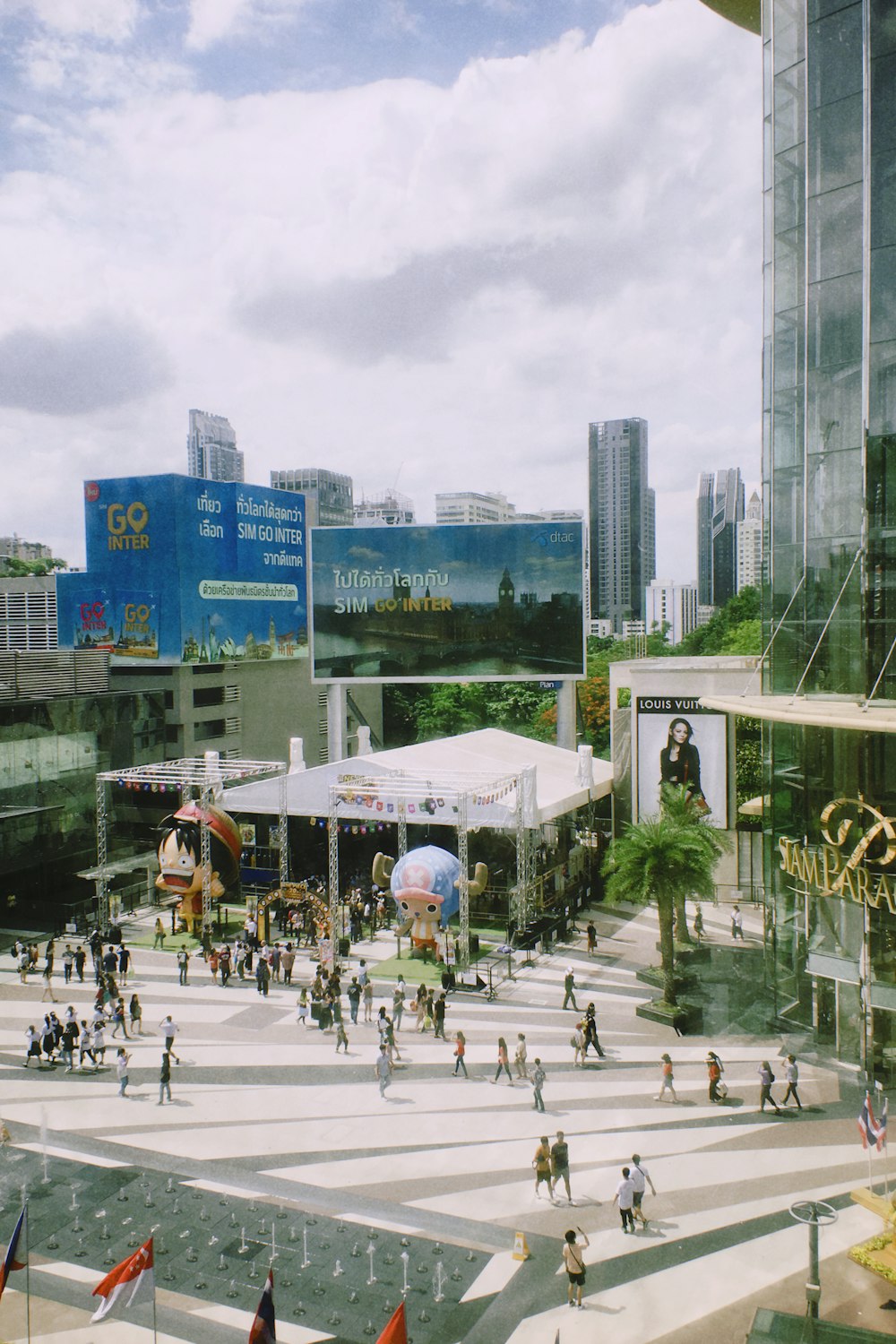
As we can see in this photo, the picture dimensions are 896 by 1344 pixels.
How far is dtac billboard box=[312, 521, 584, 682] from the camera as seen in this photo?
4234 centimetres

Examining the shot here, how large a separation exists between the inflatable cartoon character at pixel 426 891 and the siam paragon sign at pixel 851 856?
10.3 m

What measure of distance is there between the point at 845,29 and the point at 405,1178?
82.8 ft

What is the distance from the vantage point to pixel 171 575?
51562 millimetres

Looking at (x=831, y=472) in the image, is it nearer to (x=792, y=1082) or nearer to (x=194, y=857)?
(x=792, y=1082)

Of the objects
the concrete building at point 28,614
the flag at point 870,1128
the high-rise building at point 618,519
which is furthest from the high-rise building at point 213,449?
the flag at point 870,1128

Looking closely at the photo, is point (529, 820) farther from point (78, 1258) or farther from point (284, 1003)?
point (78, 1258)

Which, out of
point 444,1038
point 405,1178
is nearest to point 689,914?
point 444,1038

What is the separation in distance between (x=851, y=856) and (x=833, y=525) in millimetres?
7630

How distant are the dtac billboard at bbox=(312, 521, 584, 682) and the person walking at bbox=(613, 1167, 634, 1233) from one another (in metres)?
28.9

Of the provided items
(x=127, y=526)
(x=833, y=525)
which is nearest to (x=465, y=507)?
(x=127, y=526)

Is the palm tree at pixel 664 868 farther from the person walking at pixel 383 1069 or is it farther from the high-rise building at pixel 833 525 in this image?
the person walking at pixel 383 1069

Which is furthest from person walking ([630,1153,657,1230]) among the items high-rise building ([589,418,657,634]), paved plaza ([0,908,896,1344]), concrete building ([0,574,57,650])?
high-rise building ([589,418,657,634])

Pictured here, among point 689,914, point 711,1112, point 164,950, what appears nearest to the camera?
point 711,1112

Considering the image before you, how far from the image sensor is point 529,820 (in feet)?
102
